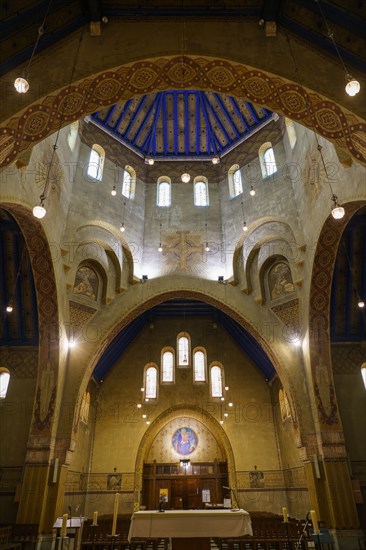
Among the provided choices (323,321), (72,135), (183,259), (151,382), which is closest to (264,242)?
(183,259)

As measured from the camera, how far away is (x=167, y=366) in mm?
20359

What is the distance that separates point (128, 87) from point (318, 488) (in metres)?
13.5

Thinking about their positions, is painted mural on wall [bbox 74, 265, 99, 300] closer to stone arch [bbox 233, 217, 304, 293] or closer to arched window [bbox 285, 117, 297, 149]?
stone arch [bbox 233, 217, 304, 293]

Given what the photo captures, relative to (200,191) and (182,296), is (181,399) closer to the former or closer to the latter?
(182,296)

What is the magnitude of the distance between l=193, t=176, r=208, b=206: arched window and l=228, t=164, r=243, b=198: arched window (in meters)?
1.37

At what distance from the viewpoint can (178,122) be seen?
18109mm

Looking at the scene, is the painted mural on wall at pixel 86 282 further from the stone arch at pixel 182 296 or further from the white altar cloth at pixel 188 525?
the white altar cloth at pixel 188 525

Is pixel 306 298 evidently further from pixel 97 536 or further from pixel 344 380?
pixel 97 536

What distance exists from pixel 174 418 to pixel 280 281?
9.97 m

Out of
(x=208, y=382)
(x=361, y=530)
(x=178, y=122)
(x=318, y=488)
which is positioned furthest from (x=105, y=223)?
(x=361, y=530)

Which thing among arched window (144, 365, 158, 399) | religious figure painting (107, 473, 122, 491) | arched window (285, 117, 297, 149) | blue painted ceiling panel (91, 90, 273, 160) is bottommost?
religious figure painting (107, 473, 122, 491)

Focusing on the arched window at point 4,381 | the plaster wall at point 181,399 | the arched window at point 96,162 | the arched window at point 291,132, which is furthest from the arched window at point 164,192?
the arched window at point 4,381

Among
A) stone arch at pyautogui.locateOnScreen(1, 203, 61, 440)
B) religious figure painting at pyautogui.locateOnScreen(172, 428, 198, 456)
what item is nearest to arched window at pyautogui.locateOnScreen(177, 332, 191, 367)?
religious figure painting at pyautogui.locateOnScreen(172, 428, 198, 456)

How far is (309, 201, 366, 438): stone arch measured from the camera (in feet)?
40.3
